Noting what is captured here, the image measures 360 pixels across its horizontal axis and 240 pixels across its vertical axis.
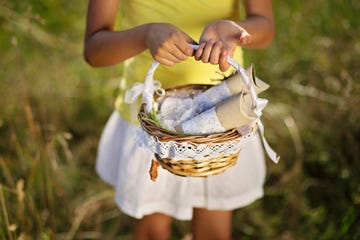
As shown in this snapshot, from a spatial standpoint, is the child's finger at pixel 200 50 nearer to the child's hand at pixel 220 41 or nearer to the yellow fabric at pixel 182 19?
the child's hand at pixel 220 41

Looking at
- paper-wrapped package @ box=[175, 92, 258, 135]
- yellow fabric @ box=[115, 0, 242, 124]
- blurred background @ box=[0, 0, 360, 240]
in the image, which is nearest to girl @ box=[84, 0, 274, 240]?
yellow fabric @ box=[115, 0, 242, 124]

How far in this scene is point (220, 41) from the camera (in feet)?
3.15

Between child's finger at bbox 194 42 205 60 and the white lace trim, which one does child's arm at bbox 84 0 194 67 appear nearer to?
child's finger at bbox 194 42 205 60

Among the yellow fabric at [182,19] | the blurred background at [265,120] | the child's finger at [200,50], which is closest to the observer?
the child's finger at [200,50]

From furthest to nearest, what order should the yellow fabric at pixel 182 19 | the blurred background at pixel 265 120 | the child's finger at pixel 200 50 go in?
the blurred background at pixel 265 120 → the yellow fabric at pixel 182 19 → the child's finger at pixel 200 50

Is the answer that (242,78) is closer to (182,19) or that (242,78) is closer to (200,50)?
(200,50)

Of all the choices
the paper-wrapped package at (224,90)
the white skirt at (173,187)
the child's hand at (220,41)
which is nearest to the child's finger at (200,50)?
the child's hand at (220,41)

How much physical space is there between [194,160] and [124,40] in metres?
0.25

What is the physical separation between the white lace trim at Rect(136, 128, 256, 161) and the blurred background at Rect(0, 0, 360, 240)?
759 millimetres

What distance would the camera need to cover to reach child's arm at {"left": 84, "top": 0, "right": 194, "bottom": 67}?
0.96m

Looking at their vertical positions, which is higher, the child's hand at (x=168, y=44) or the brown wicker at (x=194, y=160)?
the child's hand at (x=168, y=44)

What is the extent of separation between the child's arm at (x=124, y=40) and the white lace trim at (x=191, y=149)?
0.43 feet

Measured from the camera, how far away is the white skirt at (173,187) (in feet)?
4.18

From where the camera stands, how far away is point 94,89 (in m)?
2.34
